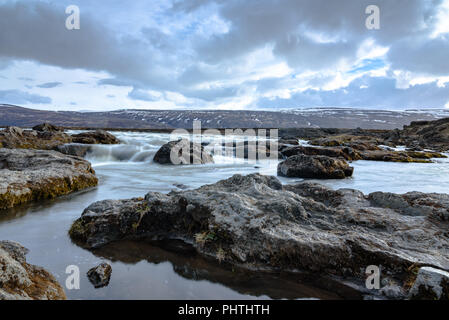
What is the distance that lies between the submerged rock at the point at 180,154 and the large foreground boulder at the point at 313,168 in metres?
6.24

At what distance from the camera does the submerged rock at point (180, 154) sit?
54.1 ft

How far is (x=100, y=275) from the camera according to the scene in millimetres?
3520

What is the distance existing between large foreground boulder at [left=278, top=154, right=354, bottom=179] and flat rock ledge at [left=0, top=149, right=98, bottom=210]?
8.25 m

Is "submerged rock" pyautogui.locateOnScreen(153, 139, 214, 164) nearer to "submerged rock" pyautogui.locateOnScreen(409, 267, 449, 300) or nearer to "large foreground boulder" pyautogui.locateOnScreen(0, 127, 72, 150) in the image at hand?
"large foreground boulder" pyautogui.locateOnScreen(0, 127, 72, 150)

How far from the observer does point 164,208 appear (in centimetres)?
517

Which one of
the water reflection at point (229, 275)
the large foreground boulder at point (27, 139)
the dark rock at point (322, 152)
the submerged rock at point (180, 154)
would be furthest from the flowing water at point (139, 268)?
the dark rock at point (322, 152)

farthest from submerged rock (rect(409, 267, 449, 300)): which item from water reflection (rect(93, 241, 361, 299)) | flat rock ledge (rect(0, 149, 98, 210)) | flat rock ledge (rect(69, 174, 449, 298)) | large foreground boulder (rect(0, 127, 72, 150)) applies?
large foreground boulder (rect(0, 127, 72, 150))

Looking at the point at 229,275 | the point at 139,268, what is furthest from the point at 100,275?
the point at 229,275

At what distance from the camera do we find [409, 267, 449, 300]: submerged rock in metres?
2.82

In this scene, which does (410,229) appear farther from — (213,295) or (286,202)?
(213,295)

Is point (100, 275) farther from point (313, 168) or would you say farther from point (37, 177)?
point (313, 168)
